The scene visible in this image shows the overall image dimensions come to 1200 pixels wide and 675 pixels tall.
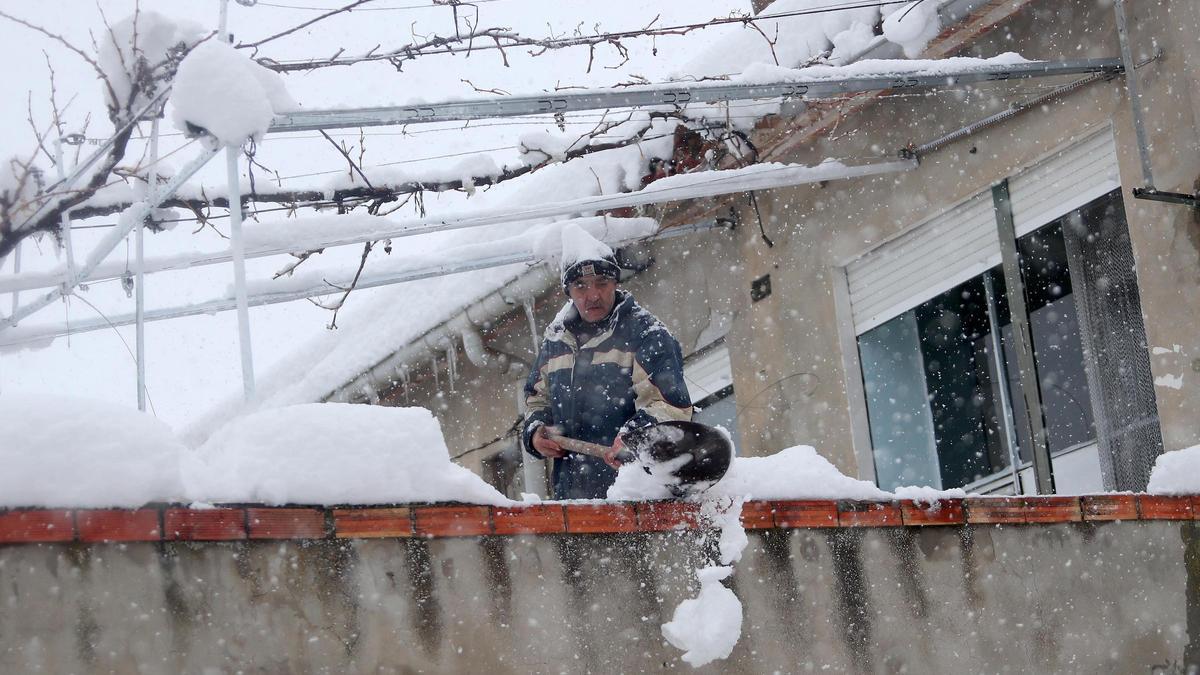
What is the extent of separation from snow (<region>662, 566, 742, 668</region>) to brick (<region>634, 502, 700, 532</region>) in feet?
0.49

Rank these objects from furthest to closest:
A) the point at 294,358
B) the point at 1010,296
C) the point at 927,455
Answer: the point at 294,358 → the point at 927,455 → the point at 1010,296

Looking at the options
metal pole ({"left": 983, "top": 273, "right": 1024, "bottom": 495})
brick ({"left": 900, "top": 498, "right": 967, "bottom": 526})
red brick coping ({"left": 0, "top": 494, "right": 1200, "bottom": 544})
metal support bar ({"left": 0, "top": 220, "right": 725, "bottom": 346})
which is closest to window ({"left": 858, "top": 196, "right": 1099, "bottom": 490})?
metal pole ({"left": 983, "top": 273, "right": 1024, "bottom": 495})

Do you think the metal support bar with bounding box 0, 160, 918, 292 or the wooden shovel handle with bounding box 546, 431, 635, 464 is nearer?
the wooden shovel handle with bounding box 546, 431, 635, 464

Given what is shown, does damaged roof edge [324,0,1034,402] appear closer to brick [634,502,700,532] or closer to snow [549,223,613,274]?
snow [549,223,613,274]

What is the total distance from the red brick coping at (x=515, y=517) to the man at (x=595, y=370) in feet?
2.89

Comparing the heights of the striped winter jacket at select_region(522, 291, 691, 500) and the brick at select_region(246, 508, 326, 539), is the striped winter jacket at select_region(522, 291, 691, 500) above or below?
above

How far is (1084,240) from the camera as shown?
243 inches

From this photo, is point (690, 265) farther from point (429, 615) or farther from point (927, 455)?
point (429, 615)

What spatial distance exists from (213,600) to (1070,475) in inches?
181

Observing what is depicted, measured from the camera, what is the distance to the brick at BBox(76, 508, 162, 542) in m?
3.06

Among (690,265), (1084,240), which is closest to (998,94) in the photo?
(1084,240)

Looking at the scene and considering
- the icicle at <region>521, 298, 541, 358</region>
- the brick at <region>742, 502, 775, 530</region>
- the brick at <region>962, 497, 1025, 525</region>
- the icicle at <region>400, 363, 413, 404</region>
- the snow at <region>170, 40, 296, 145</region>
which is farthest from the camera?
the icicle at <region>400, 363, 413, 404</region>

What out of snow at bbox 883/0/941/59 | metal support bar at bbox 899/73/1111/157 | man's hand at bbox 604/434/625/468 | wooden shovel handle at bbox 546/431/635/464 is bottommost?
man's hand at bbox 604/434/625/468

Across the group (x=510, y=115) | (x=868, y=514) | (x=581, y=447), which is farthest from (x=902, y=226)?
(x=868, y=514)
